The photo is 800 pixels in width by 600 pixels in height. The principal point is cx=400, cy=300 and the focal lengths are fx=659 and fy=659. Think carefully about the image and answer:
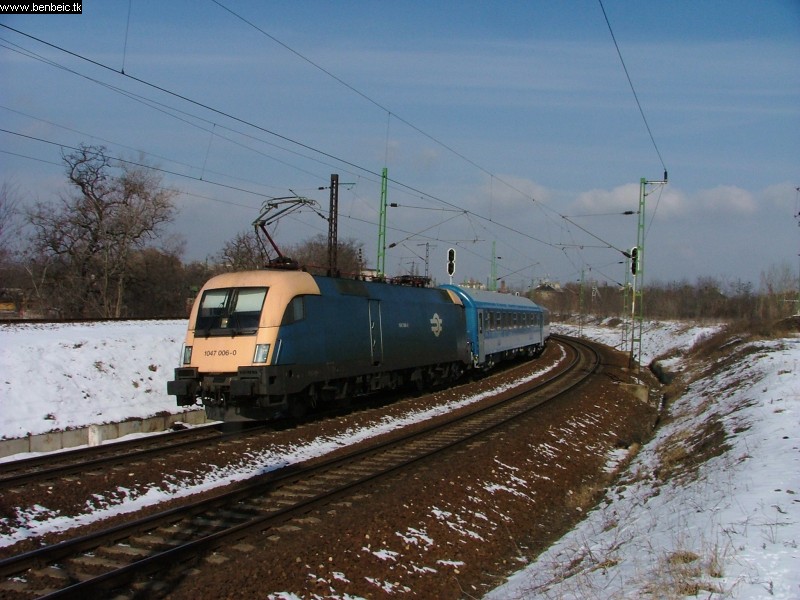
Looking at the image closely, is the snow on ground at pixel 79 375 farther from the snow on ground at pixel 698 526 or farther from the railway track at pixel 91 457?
the snow on ground at pixel 698 526

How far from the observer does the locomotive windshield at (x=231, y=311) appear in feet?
41.5

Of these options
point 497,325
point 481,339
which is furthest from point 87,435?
point 497,325

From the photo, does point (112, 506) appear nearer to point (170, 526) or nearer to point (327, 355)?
point (170, 526)

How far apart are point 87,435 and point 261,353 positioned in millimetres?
3630

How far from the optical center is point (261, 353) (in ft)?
40.4

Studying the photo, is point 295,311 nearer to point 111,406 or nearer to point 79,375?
point 111,406

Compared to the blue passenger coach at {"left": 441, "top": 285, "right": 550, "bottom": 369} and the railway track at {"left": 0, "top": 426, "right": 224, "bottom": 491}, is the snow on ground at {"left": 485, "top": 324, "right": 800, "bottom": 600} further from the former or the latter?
the blue passenger coach at {"left": 441, "top": 285, "right": 550, "bottom": 369}

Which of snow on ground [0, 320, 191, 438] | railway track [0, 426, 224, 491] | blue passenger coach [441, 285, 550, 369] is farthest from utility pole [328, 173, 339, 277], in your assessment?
railway track [0, 426, 224, 491]

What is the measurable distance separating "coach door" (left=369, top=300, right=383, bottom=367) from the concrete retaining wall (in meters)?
4.52

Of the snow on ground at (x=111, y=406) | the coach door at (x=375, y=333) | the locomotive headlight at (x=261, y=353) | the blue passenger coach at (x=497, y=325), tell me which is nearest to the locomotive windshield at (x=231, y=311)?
the locomotive headlight at (x=261, y=353)

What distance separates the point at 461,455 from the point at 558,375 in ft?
56.4

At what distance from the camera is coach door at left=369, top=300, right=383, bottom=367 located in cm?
1604

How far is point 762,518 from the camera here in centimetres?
681

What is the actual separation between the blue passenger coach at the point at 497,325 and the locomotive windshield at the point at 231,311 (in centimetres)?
1198
